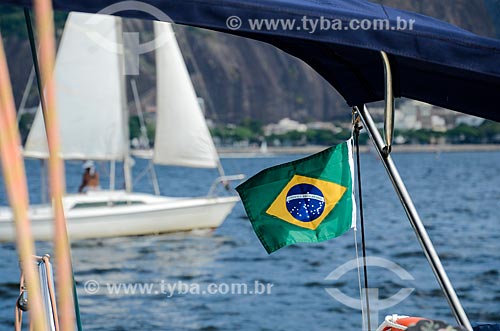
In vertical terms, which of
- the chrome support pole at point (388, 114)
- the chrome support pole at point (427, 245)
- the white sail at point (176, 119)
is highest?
the white sail at point (176, 119)

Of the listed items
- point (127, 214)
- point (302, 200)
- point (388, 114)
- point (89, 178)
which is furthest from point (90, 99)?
point (388, 114)

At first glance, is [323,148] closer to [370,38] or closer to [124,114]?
[124,114]

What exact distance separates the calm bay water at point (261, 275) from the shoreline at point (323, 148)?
281ft

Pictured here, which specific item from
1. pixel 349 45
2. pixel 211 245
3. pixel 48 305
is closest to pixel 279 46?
pixel 349 45

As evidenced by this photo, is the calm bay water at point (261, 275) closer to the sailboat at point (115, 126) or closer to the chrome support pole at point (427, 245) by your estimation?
the sailboat at point (115, 126)

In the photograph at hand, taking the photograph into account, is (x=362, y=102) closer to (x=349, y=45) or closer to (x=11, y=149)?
(x=349, y=45)

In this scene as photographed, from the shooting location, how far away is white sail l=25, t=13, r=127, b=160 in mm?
23359

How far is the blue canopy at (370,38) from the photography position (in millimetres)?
2627

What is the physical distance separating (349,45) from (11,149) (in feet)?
4.58

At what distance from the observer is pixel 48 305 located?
9.80ft

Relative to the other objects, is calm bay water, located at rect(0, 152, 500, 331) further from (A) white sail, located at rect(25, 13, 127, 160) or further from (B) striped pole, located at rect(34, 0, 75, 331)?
(B) striped pole, located at rect(34, 0, 75, 331)

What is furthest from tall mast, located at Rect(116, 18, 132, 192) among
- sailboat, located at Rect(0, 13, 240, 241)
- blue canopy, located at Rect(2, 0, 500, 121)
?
blue canopy, located at Rect(2, 0, 500, 121)

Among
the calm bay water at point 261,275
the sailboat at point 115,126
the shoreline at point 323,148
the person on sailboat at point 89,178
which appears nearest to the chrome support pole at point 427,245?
the calm bay water at point 261,275

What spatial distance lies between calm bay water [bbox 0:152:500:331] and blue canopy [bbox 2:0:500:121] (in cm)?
1031
